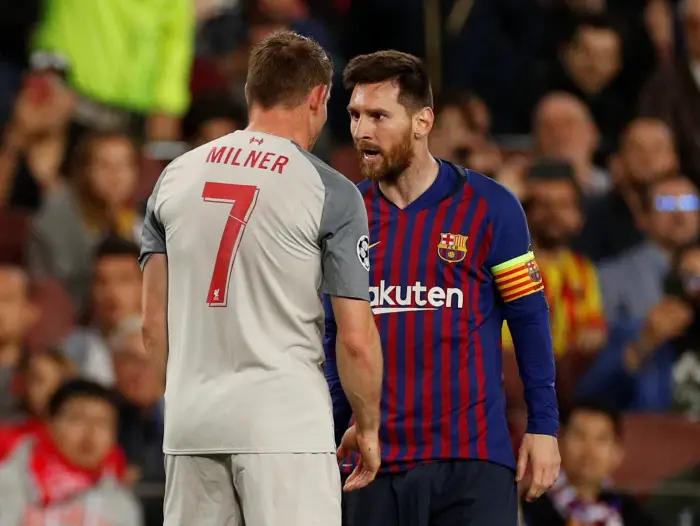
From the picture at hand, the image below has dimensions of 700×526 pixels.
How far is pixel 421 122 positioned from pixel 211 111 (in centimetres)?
451

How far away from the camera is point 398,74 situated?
14.1 ft

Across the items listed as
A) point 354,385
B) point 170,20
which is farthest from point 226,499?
point 170,20

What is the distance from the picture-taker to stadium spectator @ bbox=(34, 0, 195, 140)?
28.9 ft

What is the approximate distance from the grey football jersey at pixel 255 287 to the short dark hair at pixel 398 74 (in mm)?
545

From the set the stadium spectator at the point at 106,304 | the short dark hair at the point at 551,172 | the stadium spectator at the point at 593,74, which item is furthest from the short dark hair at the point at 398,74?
the stadium spectator at the point at 593,74

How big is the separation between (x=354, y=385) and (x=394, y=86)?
99 cm

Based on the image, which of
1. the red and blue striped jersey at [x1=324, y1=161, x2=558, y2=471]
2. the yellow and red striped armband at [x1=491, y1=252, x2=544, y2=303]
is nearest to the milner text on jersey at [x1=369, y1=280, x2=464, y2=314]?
the red and blue striped jersey at [x1=324, y1=161, x2=558, y2=471]

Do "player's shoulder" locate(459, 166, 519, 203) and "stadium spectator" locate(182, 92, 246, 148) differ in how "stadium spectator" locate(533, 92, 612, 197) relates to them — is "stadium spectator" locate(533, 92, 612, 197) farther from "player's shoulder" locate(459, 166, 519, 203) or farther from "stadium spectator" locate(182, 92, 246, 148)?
"player's shoulder" locate(459, 166, 519, 203)

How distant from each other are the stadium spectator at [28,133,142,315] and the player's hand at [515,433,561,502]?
159 inches

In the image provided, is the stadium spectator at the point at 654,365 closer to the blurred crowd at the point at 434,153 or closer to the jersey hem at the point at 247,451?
the blurred crowd at the point at 434,153

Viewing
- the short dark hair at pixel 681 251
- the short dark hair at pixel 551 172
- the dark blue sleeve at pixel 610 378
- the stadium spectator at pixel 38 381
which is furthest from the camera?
the short dark hair at pixel 681 251

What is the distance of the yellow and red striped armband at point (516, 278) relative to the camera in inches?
169

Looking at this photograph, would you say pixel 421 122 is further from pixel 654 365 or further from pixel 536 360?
pixel 654 365

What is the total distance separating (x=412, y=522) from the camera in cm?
420
